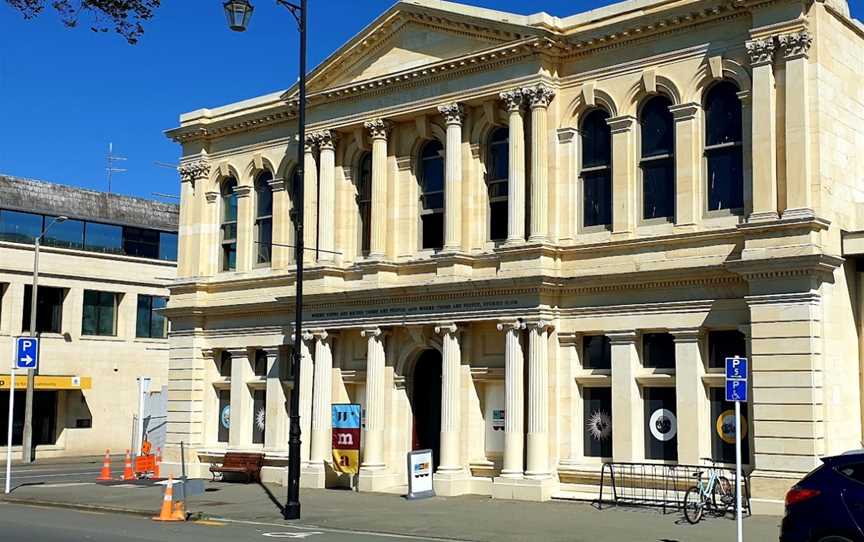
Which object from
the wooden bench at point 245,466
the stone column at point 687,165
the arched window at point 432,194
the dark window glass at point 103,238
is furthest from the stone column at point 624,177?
the dark window glass at point 103,238

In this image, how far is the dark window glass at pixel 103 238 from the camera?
162 ft

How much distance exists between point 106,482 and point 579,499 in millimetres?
14368

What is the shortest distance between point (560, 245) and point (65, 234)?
1141 inches

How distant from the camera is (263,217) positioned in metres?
34.2

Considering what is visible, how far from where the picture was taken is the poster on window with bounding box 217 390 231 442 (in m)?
34.4

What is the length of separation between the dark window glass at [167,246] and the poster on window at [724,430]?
34.3 meters

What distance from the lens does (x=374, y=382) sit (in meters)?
29.2

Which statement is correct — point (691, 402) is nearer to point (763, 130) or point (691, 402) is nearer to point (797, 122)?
point (763, 130)

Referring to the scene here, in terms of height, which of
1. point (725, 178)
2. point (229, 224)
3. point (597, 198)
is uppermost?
point (229, 224)

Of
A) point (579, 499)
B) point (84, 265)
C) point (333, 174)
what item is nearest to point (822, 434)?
point (579, 499)

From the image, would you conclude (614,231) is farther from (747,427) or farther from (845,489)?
(845,489)

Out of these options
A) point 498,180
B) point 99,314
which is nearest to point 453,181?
point 498,180

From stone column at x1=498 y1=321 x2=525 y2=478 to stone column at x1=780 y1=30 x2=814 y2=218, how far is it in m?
7.04

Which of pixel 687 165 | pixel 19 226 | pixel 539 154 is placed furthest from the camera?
pixel 19 226
